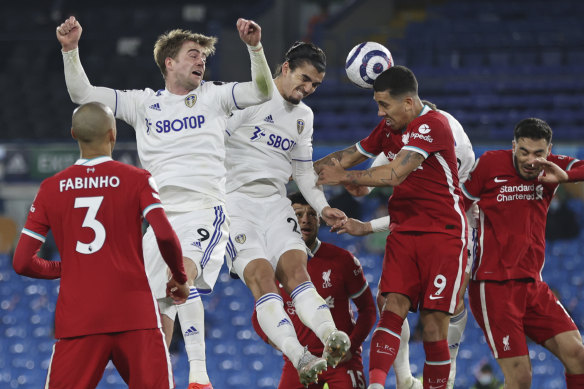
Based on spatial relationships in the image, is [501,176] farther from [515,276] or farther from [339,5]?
[339,5]

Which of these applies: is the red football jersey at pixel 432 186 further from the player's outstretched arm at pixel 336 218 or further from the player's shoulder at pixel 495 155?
the player's shoulder at pixel 495 155

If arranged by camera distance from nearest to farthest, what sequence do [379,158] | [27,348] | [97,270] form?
[97,270] < [379,158] < [27,348]

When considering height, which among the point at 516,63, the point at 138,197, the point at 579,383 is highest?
the point at 516,63

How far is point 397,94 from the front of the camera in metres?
5.98

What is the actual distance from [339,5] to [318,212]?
16.7 meters

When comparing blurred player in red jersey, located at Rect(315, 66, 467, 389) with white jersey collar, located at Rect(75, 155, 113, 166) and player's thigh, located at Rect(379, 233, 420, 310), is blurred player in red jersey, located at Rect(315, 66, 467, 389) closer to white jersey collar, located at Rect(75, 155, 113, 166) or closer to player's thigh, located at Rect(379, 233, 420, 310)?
player's thigh, located at Rect(379, 233, 420, 310)

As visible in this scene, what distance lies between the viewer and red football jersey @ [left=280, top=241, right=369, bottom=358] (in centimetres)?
702

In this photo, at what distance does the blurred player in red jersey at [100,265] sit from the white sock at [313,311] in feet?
4.42

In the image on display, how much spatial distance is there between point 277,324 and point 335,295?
51.6 inches

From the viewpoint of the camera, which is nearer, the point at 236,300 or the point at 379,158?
the point at 379,158

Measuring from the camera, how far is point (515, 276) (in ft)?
21.3

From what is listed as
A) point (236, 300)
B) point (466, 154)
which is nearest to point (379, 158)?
point (466, 154)

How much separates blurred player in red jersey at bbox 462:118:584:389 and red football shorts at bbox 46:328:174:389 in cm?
292

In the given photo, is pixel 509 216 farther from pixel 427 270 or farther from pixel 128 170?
pixel 128 170
